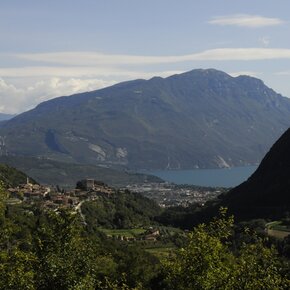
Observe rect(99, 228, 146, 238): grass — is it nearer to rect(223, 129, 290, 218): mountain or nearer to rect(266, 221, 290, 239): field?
rect(223, 129, 290, 218): mountain

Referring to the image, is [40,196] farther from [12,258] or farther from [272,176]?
[12,258]

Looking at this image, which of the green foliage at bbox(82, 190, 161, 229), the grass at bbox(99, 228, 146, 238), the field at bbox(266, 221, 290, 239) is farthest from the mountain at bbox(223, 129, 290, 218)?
the grass at bbox(99, 228, 146, 238)

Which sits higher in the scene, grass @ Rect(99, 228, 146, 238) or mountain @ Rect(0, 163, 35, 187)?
mountain @ Rect(0, 163, 35, 187)

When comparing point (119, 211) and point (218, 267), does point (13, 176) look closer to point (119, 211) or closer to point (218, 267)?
point (119, 211)

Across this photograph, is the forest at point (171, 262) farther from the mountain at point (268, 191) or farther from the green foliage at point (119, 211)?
the mountain at point (268, 191)

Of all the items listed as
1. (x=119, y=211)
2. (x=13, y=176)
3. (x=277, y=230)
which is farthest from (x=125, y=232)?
(x=13, y=176)

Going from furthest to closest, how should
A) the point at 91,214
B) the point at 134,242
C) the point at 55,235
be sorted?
the point at 91,214 < the point at 134,242 < the point at 55,235

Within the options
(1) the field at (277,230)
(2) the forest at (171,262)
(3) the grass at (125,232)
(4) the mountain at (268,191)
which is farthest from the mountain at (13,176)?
(2) the forest at (171,262)

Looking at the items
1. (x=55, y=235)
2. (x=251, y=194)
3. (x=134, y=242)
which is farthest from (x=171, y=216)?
(x=55, y=235)
